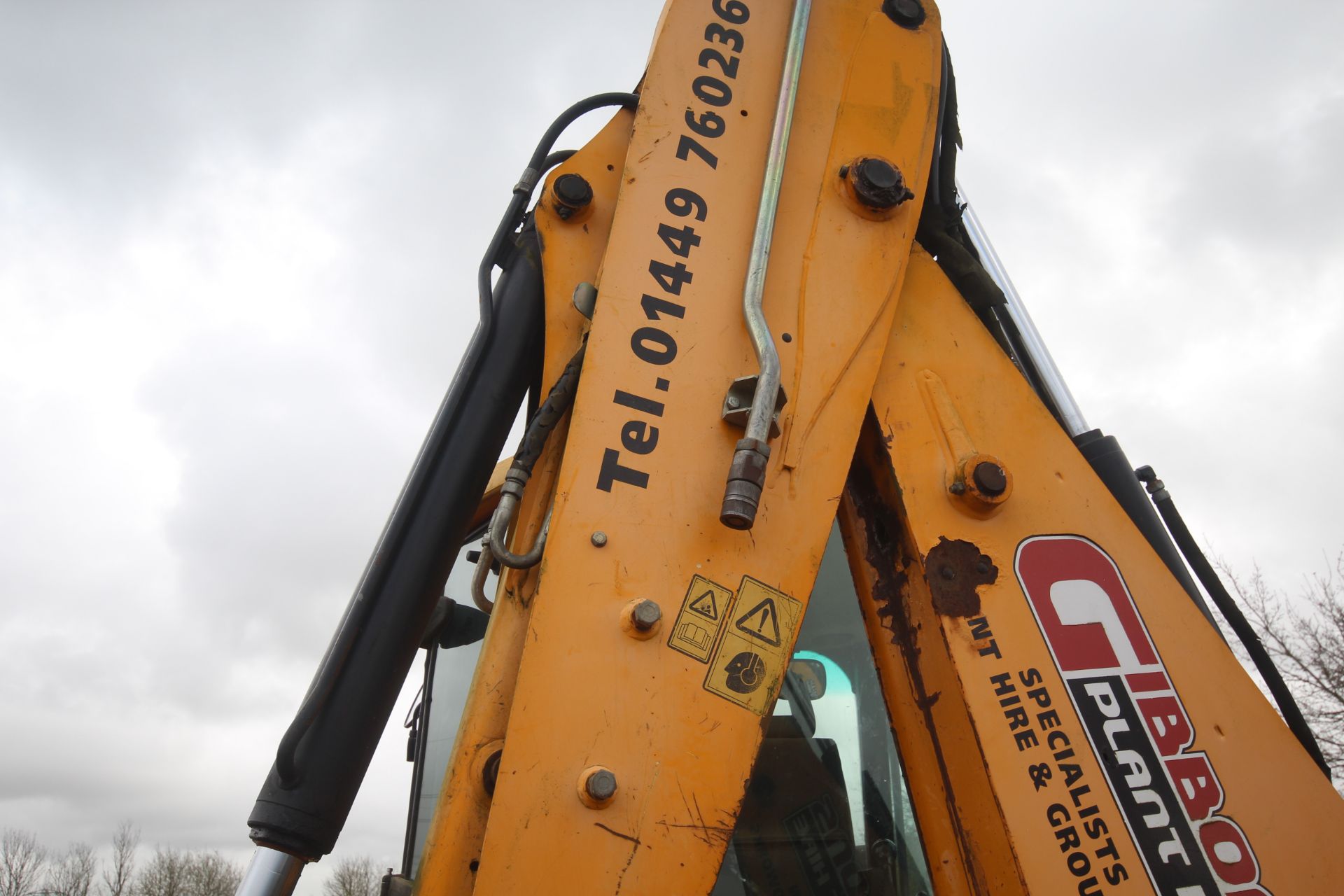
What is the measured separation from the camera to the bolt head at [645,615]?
1.21 metres

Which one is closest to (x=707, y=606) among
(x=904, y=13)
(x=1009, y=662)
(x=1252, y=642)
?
(x=1009, y=662)

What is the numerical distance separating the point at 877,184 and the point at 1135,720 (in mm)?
1057

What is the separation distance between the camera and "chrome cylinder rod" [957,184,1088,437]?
6.38 feet

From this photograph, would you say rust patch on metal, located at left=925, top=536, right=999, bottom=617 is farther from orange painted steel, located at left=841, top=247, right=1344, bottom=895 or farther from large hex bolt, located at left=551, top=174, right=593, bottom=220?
large hex bolt, located at left=551, top=174, right=593, bottom=220

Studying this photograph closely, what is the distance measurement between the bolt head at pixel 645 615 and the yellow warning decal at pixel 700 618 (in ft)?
0.16

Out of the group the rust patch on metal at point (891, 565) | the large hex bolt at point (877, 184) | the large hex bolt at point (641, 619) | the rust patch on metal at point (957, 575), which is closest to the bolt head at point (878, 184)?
the large hex bolt at point (877, 184)

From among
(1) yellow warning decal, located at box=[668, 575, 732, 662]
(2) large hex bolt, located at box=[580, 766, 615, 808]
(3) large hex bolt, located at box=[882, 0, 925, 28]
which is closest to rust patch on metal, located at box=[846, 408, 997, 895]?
(1) yellow warning decal, located at box=[668, 575, 732, 662]

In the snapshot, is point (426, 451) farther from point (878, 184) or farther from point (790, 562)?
point (878, 184)

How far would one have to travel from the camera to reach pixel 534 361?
171 cm

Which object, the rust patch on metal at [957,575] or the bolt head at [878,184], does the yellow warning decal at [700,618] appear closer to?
the rust patch on metal at [957,575]

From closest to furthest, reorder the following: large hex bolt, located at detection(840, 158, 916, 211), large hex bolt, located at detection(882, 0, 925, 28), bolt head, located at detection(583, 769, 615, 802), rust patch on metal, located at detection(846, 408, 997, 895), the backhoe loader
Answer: bolt head, located at detection(583, 769, 615, 802) → the backhoe loader → rust patch on metal, located at detection(846, 408, 997, 895) → large hex bolt, located at detection(840, 158, 916, 211) → large hex bolt, located at detection(882, 0, 925, 28)

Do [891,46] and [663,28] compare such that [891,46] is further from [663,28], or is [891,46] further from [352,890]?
[352,890]

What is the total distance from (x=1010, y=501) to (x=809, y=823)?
78cm

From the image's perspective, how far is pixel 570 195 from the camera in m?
1.69
